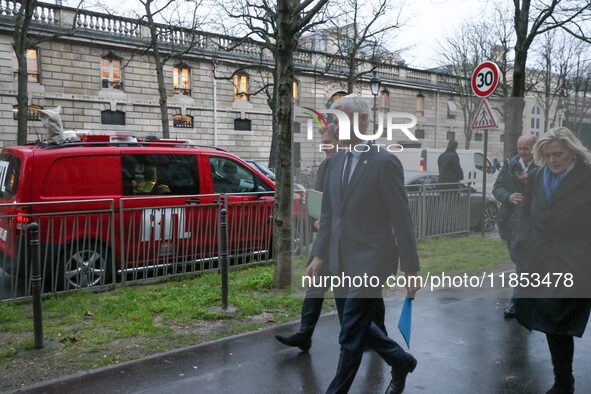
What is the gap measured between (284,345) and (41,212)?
11.6 feet

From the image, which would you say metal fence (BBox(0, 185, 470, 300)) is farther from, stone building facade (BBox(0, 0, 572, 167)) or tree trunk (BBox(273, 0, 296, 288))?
stone building facade (BBox(0, 0, 572, 167))

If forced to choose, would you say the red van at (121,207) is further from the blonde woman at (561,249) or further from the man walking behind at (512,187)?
the blonde woman at (561,249)

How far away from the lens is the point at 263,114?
39094mm

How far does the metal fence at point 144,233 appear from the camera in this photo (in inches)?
221

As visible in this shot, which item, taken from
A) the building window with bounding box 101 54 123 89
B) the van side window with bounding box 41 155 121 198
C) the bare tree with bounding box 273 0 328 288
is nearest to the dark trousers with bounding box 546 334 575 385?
the bare tree with bounding box 273 0 328 288

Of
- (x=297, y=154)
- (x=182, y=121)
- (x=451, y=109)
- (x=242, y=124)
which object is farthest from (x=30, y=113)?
(x=451, y=109)

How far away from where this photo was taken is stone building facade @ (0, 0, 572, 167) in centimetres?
2900

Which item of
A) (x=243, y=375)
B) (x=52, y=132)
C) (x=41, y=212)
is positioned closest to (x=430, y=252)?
(x=243, y=375)

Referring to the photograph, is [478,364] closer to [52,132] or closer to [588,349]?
[588,349]

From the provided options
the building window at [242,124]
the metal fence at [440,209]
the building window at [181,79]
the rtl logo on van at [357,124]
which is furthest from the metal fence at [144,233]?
the building window at [242,124]

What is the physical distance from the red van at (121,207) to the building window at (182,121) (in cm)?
2759

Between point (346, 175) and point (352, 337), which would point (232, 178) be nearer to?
point (346, 175)

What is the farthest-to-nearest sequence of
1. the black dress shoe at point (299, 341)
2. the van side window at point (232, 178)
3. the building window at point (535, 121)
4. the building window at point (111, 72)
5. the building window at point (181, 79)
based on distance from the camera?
1. the building window at point (181, 79)
2. the building window at point (111, 72)
3. the van side window at point (232, 178)
4. the building window at point (535, 121)
5. the black dress shoe at point (299, 341)

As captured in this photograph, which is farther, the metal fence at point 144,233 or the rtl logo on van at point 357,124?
the metal fence at point 144,233
